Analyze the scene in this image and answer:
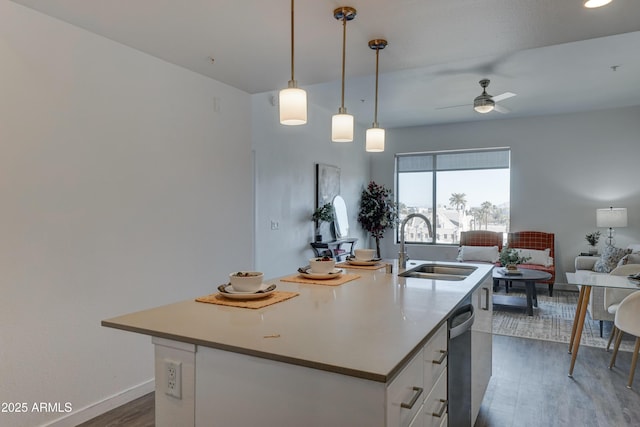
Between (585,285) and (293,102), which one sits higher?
(293,102)

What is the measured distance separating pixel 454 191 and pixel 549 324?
329cm

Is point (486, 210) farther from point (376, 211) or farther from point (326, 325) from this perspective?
point (326, 325)

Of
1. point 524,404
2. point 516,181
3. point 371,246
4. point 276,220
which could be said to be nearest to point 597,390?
point 524,404

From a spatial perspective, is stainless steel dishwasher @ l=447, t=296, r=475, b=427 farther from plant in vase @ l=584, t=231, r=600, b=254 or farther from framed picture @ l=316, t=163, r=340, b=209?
plant in vase @ l=584, t=231, r=600, b=254

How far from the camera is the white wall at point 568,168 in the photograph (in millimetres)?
6070

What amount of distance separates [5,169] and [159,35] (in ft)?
3.88

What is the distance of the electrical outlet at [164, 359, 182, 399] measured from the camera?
4.39 ft

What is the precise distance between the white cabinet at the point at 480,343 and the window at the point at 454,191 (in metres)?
4.70

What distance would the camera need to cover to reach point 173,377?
135 cm

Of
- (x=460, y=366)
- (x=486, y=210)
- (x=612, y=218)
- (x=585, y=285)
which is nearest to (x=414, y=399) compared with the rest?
(x=460, y=366)

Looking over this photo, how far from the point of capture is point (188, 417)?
134cm

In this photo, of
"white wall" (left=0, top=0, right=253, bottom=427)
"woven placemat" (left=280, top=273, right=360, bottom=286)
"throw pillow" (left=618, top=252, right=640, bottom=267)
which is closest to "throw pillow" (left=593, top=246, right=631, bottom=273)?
"throw pillow" (left=618, top=252, right=640, bottom=267)

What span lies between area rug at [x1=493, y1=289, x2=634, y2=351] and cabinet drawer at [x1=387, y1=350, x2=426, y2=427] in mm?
3369

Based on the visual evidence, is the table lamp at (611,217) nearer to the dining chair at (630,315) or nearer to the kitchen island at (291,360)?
the dining chair at (630,315)
